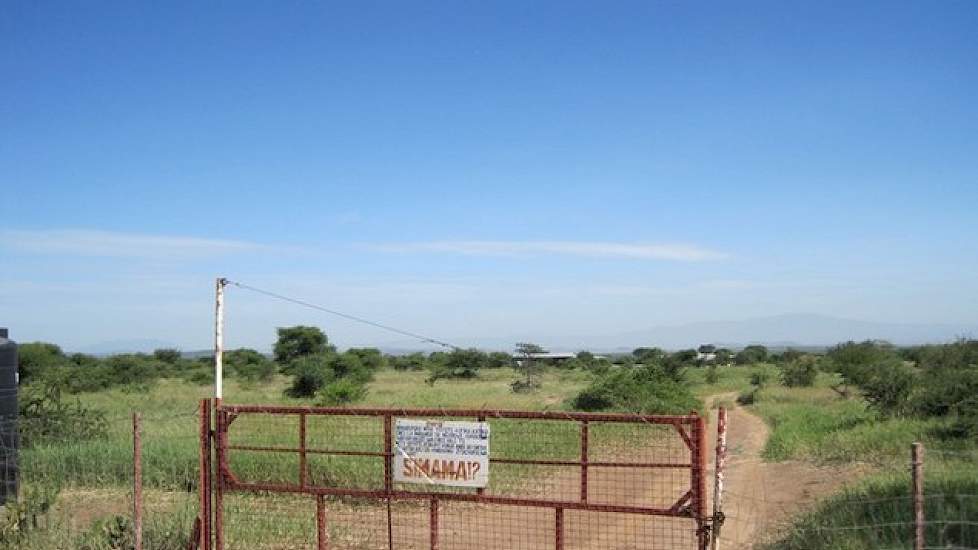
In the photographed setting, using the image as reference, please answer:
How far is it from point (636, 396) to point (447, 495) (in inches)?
923

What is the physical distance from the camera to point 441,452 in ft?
27.0

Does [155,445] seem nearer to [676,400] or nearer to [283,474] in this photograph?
[283,474]

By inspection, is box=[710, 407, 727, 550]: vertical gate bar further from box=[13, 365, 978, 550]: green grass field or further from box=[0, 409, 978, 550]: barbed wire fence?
box=[0, 409, 978, 550]: barbed wire fence

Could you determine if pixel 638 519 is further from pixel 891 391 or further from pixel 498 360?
pixel 498 360

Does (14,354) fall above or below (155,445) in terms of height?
above

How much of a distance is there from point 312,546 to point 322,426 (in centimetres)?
1244

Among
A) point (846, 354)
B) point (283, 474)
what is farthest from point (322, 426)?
point (846, 354)

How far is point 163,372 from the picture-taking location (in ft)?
204

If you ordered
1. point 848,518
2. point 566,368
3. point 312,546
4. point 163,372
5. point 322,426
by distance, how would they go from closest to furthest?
point 848,518
point 312,546
point 322,426
point 163,372
point 566,368

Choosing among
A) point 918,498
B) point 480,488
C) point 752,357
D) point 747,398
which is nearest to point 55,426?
point 480,488

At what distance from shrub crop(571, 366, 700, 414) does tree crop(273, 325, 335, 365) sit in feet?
123

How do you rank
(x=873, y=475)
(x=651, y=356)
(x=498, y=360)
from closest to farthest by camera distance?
(x=873, y=475)
(x=651, y=356)
(x=498, y=360)

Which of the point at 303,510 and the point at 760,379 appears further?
the point at 760,379

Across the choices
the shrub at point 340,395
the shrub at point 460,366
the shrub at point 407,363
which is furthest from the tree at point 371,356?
the shrub at point 340,395
